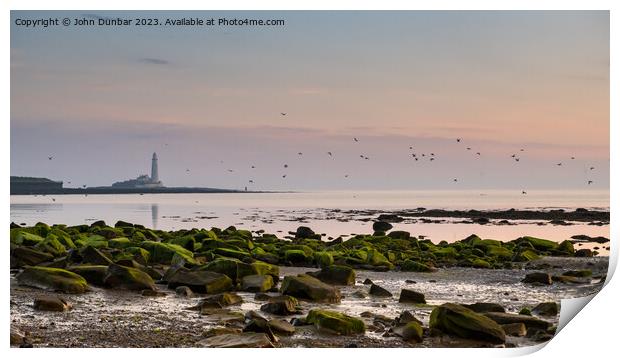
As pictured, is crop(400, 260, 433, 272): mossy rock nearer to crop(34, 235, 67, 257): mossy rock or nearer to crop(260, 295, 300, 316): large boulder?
crop(260, 295, 300, 316): large boulder

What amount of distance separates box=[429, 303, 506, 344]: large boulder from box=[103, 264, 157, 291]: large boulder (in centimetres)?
377

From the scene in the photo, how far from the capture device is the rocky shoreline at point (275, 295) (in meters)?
7.46

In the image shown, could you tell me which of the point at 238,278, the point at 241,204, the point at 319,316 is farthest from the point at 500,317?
the point at 241,204

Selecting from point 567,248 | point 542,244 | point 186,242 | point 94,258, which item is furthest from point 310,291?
point 542,244

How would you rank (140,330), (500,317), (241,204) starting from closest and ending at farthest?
(140,330)
(500,317)
(241,204)

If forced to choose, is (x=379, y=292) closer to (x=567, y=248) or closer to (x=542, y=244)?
(x=567, y=248)

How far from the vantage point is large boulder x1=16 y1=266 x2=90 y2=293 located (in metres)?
9.12

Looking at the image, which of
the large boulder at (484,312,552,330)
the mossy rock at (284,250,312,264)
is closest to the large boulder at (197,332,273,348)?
the large boulder at (484,312,552,330)

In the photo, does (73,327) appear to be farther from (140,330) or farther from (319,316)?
(319,316)

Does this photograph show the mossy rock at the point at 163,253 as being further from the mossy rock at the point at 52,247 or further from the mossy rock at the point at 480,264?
the mossy rock at the point at 480,264

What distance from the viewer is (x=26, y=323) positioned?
7602mm

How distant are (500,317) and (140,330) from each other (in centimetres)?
384

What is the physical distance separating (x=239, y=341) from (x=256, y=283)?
267 centimetres

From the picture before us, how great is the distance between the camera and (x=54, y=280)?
360 inches
